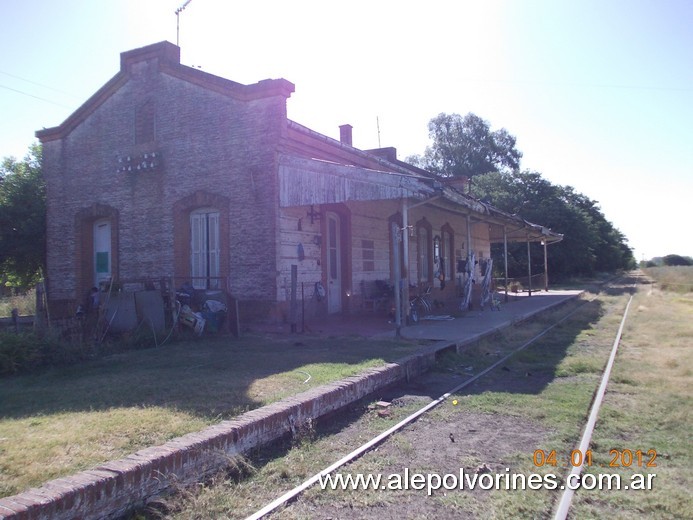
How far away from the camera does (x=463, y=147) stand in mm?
58156

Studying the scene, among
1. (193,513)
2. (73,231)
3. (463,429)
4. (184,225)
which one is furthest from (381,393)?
(73,231)

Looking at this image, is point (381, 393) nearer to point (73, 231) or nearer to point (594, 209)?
point (73, 231)

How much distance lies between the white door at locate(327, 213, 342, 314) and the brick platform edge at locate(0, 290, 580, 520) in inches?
331

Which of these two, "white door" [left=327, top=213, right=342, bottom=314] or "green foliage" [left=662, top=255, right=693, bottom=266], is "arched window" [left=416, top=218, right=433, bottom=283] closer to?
"white door" [left=327, top=213, right=342, bottom=314]

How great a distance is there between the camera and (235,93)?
13219 mm

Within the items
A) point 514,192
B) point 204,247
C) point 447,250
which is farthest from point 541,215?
point 204,247

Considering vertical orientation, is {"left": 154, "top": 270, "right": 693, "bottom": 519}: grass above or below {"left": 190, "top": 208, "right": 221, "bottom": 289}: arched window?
below

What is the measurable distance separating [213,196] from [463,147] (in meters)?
48.4

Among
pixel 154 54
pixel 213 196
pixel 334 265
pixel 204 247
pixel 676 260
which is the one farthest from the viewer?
pixel 676 260

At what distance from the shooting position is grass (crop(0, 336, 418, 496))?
4352mm

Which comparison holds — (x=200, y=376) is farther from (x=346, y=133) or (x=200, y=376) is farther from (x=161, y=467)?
(x=346, y=133)

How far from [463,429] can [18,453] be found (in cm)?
411

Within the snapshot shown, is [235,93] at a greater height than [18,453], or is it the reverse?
[235,93]
